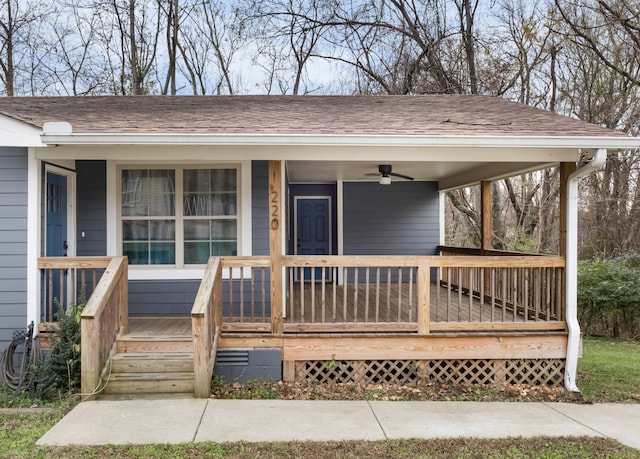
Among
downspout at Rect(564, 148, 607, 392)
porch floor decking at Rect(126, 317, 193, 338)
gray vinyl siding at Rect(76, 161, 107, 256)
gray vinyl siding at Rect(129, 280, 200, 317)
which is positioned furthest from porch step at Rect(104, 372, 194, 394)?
downspout at Rect(564, 148, 607, 392)

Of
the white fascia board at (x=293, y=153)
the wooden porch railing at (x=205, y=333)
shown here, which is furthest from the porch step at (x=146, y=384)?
the white fascia board at (x=293, y=153)

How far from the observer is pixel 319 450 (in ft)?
11.5

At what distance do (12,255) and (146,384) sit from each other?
214 cm

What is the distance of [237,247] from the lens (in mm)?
6172

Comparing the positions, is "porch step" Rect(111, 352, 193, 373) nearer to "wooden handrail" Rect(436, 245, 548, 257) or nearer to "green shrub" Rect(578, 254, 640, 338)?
"wooden handrail" Rect(436, 245, 548, 257)

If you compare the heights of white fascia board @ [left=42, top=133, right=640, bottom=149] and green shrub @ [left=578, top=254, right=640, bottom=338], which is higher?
white fascia board @ [left=42, top=133, right=640, bottom=149]

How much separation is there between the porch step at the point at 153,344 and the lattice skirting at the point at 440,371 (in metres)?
1.29

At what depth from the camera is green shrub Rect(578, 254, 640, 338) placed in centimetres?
928

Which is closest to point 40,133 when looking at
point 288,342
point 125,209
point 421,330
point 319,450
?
point 125,209

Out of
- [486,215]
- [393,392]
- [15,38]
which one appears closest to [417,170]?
[486,215]

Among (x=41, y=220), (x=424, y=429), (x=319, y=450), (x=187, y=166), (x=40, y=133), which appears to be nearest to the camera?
(x=319, y=450)

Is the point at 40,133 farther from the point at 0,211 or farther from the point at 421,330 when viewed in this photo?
the point at 421,330

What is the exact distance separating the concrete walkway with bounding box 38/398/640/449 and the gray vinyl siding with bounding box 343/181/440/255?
5.30 metres

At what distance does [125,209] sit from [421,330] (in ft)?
Answer: 13.8
